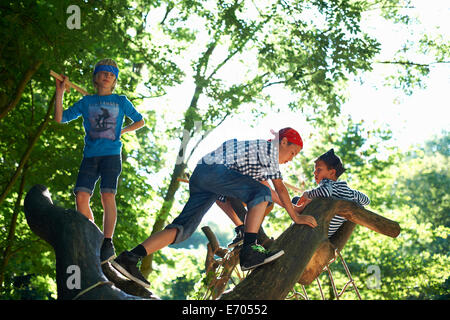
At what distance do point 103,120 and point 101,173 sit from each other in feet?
1.50

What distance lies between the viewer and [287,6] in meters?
10.0

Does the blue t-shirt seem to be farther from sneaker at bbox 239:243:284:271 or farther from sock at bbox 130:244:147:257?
sneaker at bbox 239:243:284:271

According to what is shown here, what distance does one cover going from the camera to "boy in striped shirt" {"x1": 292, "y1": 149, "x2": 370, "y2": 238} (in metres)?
4.12

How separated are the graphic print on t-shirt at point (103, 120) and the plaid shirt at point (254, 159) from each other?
95cm

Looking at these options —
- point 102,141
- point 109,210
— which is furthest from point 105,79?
point 109,210

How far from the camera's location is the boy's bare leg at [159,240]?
337cm

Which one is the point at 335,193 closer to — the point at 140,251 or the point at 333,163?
the point at 333,163

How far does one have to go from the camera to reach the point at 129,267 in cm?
318

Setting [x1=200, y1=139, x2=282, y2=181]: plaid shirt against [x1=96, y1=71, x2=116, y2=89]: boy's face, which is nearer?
[x1=200, y1=139, x2=282, y2=181]: plaid shirt

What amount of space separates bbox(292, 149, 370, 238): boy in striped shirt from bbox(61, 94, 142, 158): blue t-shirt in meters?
1.82

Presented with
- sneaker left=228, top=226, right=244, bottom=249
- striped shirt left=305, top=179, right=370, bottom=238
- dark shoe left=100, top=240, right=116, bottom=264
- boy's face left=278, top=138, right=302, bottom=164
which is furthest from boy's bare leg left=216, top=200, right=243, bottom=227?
dark shoe left=100, top=240, right=116, bottom=264

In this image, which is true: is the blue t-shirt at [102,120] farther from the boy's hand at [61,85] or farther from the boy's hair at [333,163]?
the boy's hair at [333,163]

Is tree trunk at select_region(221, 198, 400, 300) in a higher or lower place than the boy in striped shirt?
lower

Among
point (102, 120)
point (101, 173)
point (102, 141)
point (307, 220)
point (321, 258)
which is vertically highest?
point (102, 120)
